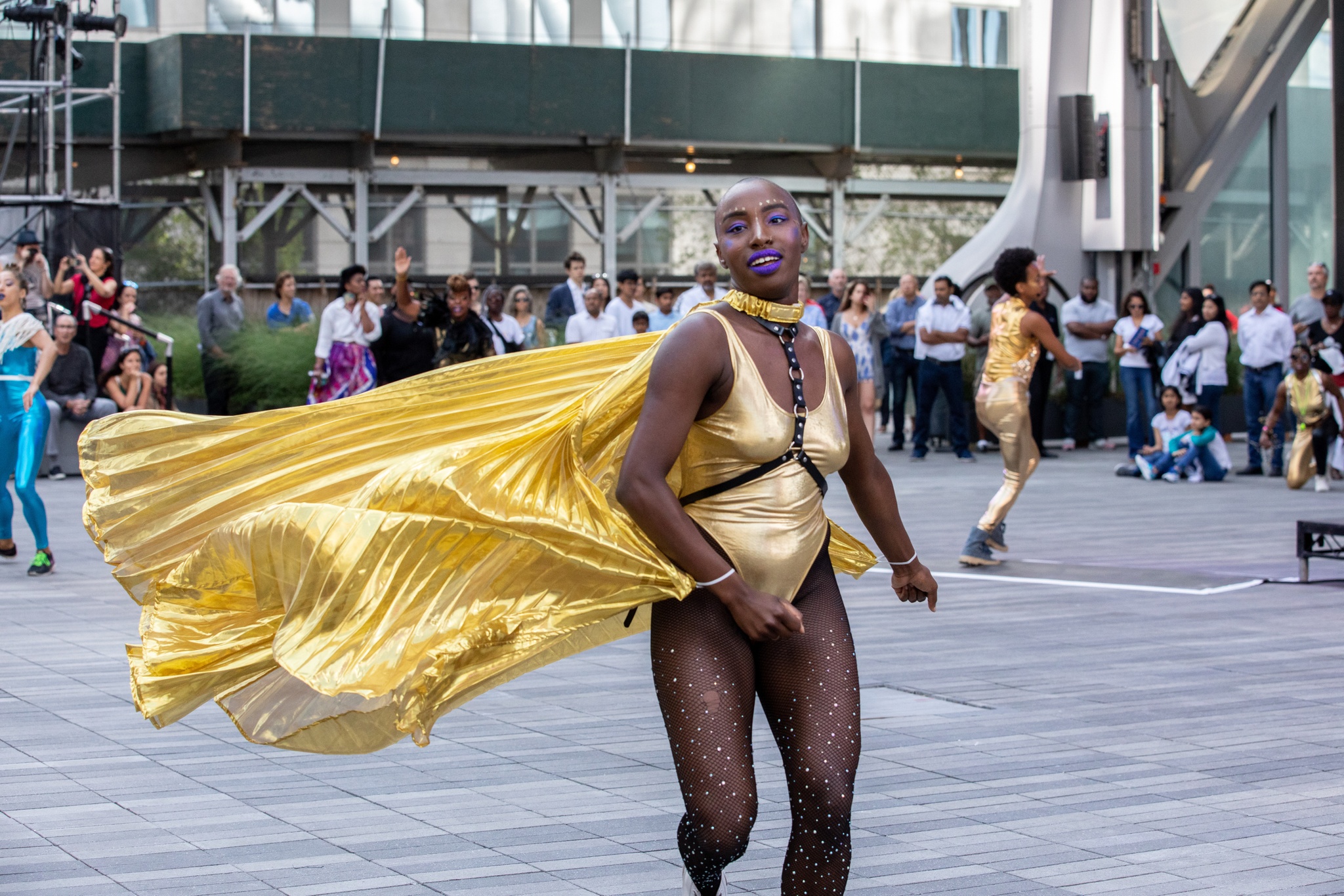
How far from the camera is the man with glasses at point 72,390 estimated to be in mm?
16516

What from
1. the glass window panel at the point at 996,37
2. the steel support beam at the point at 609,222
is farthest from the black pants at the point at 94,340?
the glass window panel at the point at 996,37

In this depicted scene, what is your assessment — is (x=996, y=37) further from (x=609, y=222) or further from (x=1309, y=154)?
(x=1309, y=154)

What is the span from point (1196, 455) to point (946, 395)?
345cm

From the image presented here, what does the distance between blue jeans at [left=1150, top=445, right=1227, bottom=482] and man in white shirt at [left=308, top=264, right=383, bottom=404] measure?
323 inches

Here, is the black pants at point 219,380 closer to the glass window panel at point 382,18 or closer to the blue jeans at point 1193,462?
the blue jeans at point 1193,462

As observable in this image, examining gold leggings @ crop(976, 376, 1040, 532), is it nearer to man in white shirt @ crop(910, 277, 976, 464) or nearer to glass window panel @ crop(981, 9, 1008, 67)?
man in white shirt @ crop(910, 277, 976, 464)

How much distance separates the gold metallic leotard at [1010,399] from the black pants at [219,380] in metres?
10.9

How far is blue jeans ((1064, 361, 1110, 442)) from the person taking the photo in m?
20.8

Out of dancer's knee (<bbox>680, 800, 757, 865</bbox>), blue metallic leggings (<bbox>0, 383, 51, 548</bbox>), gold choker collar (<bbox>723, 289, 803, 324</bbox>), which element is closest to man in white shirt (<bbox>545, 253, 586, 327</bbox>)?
blue metallic leggings (<bbox>0, 383, 51, 548</bbox>)

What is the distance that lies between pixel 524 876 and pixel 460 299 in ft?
36.1

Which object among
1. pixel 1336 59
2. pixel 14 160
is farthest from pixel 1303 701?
pixel 14 160

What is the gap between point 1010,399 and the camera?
1090cm

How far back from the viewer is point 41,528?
1102 cm

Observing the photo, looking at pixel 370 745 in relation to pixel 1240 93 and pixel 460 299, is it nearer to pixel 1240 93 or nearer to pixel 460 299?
pixel 460 299
